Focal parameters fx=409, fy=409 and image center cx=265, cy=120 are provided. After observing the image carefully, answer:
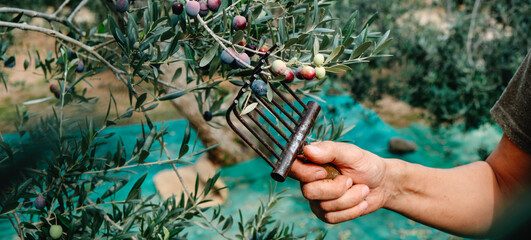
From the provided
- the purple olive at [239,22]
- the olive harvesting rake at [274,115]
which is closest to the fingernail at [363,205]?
the olive harvesting rake at [274,115]

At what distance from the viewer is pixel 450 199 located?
60.6 inches

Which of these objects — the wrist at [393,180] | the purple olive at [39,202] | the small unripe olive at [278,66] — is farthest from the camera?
the wrist at [393,180]

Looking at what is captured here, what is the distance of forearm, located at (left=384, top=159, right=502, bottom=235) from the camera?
1.51 m

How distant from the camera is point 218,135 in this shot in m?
4.26

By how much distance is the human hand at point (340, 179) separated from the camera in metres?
1.14

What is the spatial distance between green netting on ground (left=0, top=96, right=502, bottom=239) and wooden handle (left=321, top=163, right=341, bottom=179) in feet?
5.60

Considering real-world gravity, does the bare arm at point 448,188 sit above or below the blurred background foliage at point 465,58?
above

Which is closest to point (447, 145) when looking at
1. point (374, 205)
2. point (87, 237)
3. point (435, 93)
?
point (435, 93)

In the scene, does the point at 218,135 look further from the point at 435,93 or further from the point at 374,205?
the point at 374,205

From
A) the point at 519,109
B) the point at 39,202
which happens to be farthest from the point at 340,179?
the point at 39,202

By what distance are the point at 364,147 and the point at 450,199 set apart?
133 inches

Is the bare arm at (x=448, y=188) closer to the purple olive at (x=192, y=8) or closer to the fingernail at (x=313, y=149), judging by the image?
the fingernail at (x=313, y=149)

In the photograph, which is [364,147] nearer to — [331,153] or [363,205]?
[363,205]

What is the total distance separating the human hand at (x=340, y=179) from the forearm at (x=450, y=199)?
17cm
